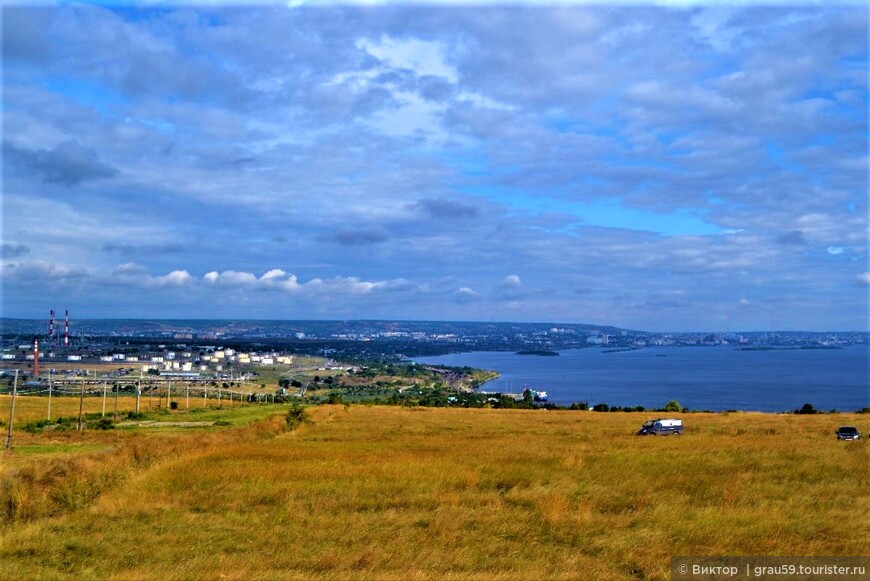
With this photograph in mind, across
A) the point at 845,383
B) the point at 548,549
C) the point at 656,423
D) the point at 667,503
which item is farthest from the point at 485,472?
the point at 845,383

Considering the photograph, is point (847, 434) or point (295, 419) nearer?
point (847, 434)

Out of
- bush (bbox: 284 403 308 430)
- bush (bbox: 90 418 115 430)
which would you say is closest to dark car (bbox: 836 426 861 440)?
bush (bbox: 284 403 308 430)

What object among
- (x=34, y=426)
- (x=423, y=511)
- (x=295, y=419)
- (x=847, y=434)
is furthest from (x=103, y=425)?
(x=847, y=434)

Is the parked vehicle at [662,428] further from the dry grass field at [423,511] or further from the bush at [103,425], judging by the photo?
the bush at [103,425]

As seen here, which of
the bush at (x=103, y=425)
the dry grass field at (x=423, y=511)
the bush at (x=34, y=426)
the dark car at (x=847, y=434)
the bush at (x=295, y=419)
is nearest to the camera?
the dry grass field at (x=423, y=511)

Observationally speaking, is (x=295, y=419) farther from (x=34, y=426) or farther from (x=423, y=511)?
(x=423, y=511)

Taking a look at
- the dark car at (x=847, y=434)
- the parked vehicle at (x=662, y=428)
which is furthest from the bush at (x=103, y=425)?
the dark car at (x=847, y=434)

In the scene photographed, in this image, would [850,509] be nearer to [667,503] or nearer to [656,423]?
[667,503]

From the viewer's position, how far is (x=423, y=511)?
48.3 feet

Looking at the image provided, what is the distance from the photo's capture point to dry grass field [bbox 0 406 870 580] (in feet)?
36.0

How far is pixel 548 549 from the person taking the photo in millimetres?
11773

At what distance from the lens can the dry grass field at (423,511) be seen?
10969 millimetres

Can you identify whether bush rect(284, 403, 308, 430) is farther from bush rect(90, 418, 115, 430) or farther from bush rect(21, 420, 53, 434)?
bush rect(21, 420, 53, 434)

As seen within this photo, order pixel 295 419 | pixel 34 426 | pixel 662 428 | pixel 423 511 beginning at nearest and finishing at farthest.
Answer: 1. pixel 423 511
2. pixel 662 428
3. pixel 34 426
4. pixel 295 419
